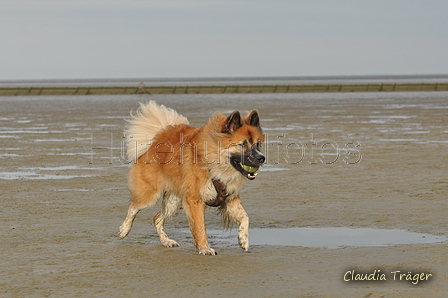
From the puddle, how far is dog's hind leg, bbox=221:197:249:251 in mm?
356

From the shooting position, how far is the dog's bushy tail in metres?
8.43

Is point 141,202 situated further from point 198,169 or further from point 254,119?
point 254,119

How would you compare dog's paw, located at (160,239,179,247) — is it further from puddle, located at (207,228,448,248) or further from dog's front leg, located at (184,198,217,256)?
puddle, located at (207,228,448,248)

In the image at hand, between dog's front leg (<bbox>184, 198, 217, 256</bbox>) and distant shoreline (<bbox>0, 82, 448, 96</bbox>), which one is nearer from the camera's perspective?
dog's front leg (<bbox>184, 198, 217, 256</bbox>)

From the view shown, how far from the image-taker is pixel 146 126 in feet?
28.1

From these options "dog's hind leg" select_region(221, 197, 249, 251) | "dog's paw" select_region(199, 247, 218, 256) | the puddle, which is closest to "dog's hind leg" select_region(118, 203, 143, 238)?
the puddle

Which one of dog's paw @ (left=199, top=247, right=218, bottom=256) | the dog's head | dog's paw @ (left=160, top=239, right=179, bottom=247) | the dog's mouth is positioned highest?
the dog's head

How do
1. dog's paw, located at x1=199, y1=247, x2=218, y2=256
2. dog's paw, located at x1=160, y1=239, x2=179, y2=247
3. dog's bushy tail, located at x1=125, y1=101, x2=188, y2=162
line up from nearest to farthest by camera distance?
dog's paw, located at x1=199, y1=247, x2=218, y2=256
dog's paw, located at x1=160, y1=239, x2=179, y2=247
dog's bushy tail, located at x1=125, y1=101, x2=188, y2=162

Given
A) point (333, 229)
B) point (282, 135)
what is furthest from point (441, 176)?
point (282, 135)

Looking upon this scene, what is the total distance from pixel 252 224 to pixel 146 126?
189cm

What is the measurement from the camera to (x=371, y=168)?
13742 millimetres

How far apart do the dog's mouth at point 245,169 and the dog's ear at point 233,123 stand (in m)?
0.34

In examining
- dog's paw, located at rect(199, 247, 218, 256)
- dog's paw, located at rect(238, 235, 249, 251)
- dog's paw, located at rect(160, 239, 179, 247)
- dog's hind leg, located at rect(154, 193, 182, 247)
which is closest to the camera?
dog's paw, located at rect(199, 247, 218, 256)

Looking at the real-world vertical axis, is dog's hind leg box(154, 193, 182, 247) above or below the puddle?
above
